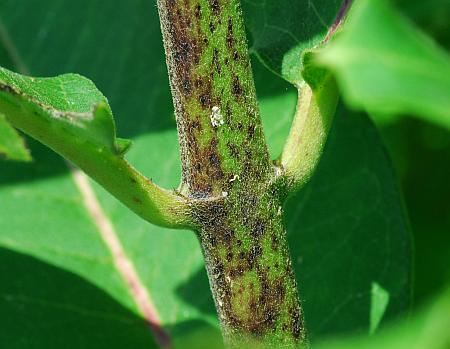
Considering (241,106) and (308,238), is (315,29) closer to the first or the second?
(241,106)

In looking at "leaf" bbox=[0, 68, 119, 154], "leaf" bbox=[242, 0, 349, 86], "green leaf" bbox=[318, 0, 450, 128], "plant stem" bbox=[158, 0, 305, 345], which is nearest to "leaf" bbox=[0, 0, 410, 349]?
"leaf" bbox=[242, 0, 349, 86]

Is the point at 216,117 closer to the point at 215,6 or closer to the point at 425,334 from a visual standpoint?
the point at 215,6

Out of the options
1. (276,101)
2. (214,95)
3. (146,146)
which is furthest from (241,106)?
(146,146)

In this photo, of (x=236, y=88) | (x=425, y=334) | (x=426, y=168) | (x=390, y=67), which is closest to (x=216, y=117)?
(x=236, y=88)

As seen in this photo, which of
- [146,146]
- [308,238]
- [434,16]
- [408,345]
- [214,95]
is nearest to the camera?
[408,345]

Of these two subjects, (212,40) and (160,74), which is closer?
(212,40)

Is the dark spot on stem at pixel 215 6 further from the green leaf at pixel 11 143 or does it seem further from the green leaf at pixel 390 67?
the green leaf at pixel 390 67
